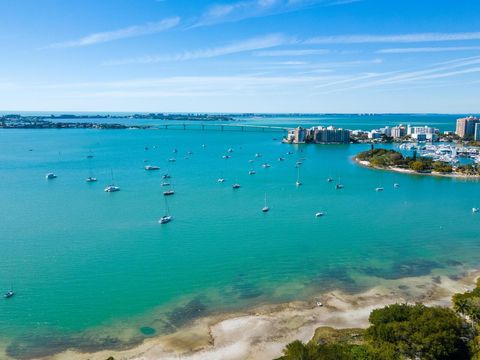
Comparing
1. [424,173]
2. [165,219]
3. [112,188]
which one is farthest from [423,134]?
[165,219]

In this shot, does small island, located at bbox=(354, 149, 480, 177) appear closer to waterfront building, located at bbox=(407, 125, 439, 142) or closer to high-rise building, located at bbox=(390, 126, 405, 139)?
waterfront building, located at bbox=(407, 125, 439, 142)

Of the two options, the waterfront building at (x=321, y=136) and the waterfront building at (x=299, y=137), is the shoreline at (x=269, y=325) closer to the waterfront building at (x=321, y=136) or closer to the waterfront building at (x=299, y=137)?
the waterfront building at (x=299, y=137)

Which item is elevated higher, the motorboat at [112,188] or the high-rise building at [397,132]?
the high-rise building at [397,132]

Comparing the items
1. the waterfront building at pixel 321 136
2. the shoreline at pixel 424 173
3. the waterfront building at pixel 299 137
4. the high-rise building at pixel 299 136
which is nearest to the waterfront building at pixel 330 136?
the waterfront building at pixel 321 136

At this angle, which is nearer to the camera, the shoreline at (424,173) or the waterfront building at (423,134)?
the shoreline at (424,173)

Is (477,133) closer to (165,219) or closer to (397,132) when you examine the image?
(397,132)

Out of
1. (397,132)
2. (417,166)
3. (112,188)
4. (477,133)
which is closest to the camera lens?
(112,188)
